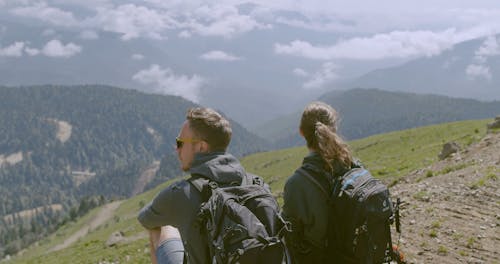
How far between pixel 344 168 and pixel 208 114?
83.6 inches

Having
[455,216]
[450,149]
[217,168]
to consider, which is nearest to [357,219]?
[217,168]

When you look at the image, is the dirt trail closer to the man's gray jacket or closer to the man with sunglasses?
the man with sunglasses

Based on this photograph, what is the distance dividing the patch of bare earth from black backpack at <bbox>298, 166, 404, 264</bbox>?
547cm

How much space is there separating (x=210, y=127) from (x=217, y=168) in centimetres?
60

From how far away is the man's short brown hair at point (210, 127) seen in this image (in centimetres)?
710

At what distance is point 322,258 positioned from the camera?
289 inches

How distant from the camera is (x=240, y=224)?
6336 millimetres

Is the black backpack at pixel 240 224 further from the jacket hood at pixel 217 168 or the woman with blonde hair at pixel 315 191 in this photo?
the woman with blonde hair at pixel 315 191

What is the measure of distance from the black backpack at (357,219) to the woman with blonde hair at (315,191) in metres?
0.09

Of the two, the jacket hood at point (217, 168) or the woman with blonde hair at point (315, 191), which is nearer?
the jacket hood at point (217, 168)

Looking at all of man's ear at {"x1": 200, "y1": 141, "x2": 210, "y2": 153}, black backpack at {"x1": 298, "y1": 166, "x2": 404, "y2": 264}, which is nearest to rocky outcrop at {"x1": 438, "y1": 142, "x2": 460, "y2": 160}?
black backpack at {"x1": 298, "y1": 166, "x2": 404, "y2": 264}

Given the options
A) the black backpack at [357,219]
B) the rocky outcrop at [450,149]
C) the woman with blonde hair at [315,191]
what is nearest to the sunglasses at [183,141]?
the woman with blonde hair at [315,191]

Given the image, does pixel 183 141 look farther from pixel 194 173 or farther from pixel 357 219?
pixel 357 219

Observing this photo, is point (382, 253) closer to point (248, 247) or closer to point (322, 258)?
point (322, 258)
